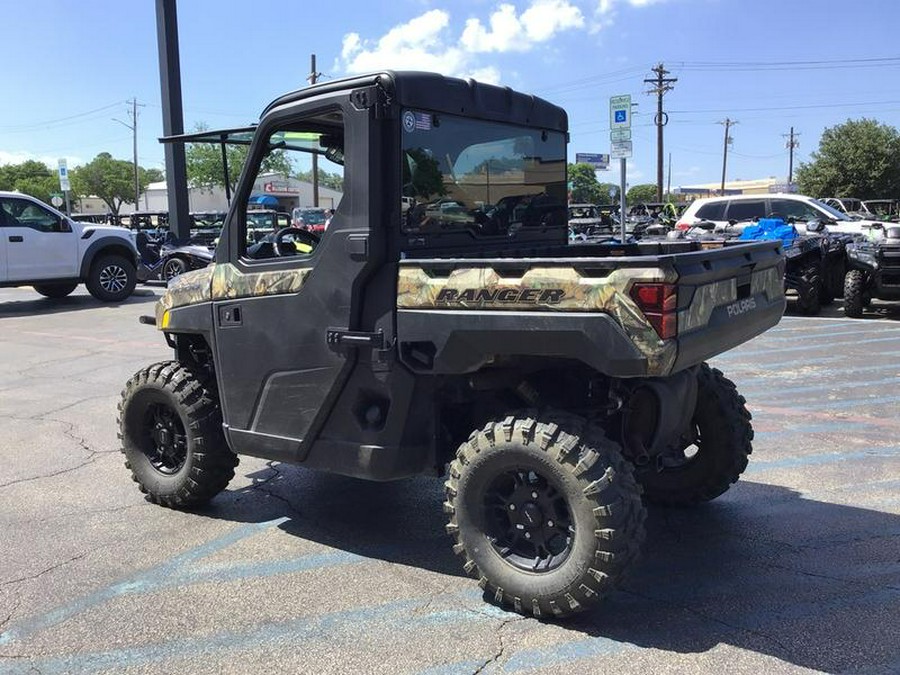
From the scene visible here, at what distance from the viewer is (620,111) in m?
11.3

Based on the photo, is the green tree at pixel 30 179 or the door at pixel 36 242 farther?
the green tree at pixel 30 179

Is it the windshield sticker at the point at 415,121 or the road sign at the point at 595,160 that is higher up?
the road sign at the point at 595,160

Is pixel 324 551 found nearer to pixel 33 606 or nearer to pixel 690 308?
pixel 33 606

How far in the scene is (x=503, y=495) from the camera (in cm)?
331

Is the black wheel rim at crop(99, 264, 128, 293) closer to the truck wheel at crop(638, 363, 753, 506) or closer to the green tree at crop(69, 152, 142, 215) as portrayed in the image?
the truck wheel at crop(638, 363, 753, 506)

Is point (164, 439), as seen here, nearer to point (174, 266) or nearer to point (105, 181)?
point (174, 266)

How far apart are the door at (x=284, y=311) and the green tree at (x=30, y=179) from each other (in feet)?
305

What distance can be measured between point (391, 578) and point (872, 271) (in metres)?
9.98

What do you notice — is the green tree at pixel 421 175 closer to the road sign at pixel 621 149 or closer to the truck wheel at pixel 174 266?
the road sign at pixel 621 149

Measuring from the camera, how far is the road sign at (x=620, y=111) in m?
11.2

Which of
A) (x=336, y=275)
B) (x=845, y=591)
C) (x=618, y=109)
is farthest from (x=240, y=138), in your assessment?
(x=618, y=109)

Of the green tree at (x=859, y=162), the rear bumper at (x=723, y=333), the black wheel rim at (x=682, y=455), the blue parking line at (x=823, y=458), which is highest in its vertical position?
the green tree at (x=859, y=162)

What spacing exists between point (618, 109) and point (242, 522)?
29.9 feet

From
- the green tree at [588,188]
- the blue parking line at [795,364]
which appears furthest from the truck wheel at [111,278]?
the green tree at [588,188]
